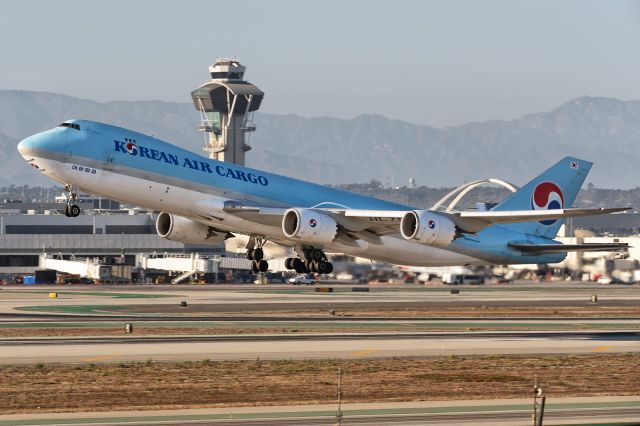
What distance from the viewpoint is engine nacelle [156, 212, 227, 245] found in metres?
65.0

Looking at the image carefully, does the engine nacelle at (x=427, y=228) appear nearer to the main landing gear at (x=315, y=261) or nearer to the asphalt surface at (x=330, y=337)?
the asphalt surface at (x=330, y=337)

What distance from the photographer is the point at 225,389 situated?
141 feet

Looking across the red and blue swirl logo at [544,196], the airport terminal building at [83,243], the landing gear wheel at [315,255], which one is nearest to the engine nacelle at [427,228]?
the landing gear wheel at [315,255]

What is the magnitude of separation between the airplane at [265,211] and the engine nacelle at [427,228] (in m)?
0.05

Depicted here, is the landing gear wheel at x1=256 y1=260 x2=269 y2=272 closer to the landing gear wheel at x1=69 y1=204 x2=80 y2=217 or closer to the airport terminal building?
the landing gear wheel at x1=69 y1=204 x2=80 y2=217

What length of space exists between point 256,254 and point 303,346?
10322 millimetres

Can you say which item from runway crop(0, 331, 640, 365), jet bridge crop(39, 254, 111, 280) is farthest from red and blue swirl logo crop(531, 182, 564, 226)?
jet bridge crop(39, 254, 111, 280)

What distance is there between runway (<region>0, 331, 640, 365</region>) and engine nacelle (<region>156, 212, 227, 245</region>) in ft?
20.2

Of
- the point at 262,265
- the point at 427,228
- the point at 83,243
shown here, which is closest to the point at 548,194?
the point at 427,228

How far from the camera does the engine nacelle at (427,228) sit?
59.8 m

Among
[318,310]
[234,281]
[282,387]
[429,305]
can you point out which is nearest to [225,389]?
[282,387]

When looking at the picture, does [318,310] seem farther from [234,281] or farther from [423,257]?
[234,281]

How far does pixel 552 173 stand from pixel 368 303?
94.0 ft

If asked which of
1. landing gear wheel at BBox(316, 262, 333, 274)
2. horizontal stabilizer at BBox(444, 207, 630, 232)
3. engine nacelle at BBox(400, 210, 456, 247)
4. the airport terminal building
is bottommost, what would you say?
landing gear wheel at BBox(316, 262, 333, 274)
